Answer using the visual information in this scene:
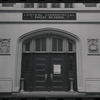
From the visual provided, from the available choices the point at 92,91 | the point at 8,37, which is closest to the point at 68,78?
the point at 92,91

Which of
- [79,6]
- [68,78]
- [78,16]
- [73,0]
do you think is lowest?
[68,78]

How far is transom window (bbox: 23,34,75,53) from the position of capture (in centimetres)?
1022

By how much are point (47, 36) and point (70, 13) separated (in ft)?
6.60

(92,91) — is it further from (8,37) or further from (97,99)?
(97,99)

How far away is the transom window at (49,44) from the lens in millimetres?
10219

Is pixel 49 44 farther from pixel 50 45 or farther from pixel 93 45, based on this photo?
pixel 93 45

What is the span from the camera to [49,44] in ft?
33.4

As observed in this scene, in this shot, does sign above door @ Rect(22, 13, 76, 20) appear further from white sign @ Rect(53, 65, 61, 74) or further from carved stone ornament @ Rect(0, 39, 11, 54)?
white sign @ Rect(53, 65, 61, 74)

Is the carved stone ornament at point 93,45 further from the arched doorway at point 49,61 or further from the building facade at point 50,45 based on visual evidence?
the arched doorway at point 49,61

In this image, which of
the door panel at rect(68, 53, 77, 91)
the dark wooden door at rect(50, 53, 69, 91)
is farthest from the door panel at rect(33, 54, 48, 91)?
the door panel at rect(68, 53, 77, 91)

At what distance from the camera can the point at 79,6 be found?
33.1 feet

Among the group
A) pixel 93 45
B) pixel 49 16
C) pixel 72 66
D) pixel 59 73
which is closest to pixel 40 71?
pixel 59 73

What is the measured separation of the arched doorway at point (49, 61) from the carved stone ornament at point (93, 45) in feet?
3.19

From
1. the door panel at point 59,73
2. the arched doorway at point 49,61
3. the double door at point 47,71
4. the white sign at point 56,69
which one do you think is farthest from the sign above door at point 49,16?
the white sign at point 56,69
